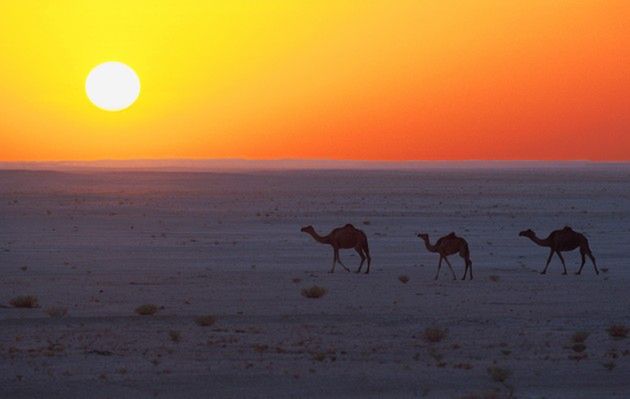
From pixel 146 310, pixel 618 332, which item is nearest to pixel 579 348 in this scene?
pixel 618 332

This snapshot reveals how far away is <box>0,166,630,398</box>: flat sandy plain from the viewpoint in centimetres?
1391

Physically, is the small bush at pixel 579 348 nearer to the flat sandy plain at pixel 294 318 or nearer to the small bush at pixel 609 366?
the flat sandy plain at pixel 294 318

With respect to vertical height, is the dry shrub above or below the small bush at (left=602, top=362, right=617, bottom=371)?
below

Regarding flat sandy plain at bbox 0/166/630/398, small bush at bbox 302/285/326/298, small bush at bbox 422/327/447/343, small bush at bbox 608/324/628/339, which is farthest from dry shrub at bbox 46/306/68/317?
small bush at bbox 608/324/628/339

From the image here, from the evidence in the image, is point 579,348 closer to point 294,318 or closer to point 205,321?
point 294,318

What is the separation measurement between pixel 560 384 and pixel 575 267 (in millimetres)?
16210

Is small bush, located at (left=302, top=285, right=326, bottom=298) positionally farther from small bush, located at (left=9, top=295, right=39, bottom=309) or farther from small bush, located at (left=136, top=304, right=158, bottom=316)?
small bush, located at (left=9, top=295, right=39, bottom=309)

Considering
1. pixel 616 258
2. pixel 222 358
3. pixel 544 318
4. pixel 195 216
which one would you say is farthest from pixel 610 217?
pixel 222 358

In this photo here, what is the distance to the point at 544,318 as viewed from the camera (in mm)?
19625

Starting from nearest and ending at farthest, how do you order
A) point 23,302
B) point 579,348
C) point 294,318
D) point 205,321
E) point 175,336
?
point 579,348, point 175,336, point 205,321, point 294,318, point 23,302

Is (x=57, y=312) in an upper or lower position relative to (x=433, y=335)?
lower

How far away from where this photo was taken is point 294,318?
19.4m

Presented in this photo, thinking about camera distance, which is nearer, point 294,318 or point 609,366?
point 609,366

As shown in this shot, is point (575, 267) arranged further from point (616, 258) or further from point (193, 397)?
point (193, 397)
